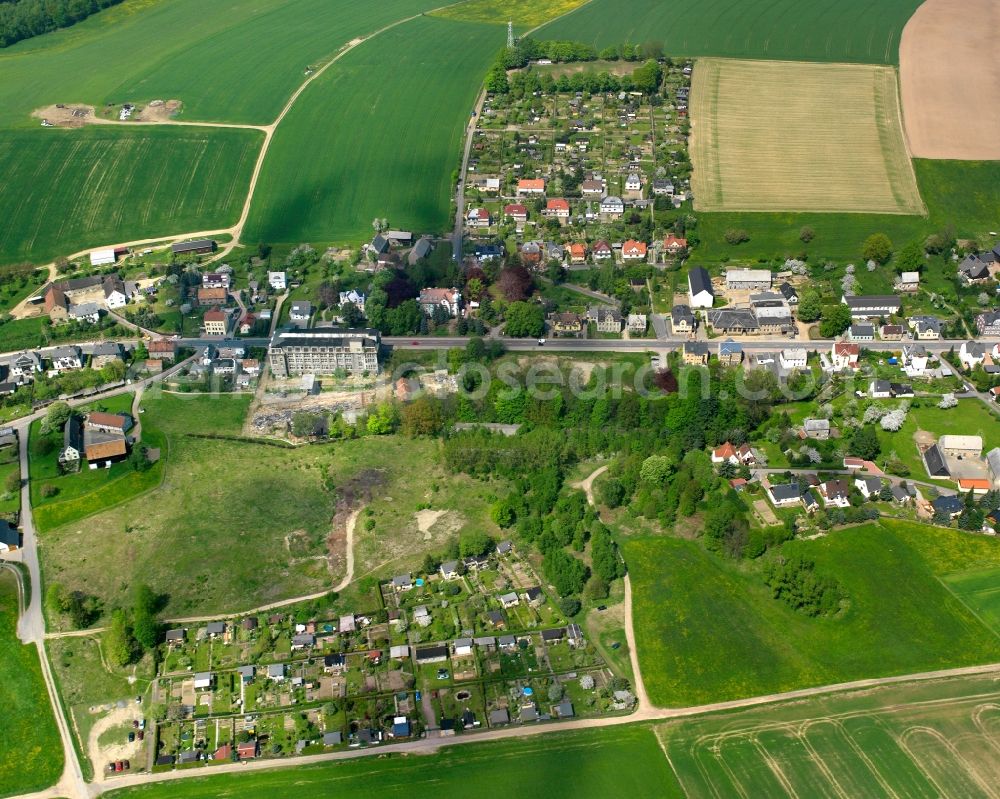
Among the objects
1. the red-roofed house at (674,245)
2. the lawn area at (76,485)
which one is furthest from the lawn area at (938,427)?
the lawn area at (76,485)

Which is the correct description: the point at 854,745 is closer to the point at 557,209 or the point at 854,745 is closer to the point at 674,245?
the point at 674,245

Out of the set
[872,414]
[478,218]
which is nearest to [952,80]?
[478,218]

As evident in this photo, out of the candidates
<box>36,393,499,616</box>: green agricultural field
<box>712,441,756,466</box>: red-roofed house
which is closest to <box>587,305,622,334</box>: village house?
<box>712,441,756,466</box>: red-roofed house

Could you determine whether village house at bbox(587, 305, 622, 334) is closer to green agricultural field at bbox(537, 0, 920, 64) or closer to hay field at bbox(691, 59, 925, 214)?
hay field at bbox(691, 59, 925, 214)

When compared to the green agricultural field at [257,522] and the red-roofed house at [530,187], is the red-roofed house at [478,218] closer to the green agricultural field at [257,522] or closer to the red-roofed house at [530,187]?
the red-roofed house at [530,187]

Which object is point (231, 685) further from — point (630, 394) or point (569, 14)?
point (569, 14)

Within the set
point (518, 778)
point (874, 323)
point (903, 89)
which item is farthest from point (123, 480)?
Result: point (903, 89)
